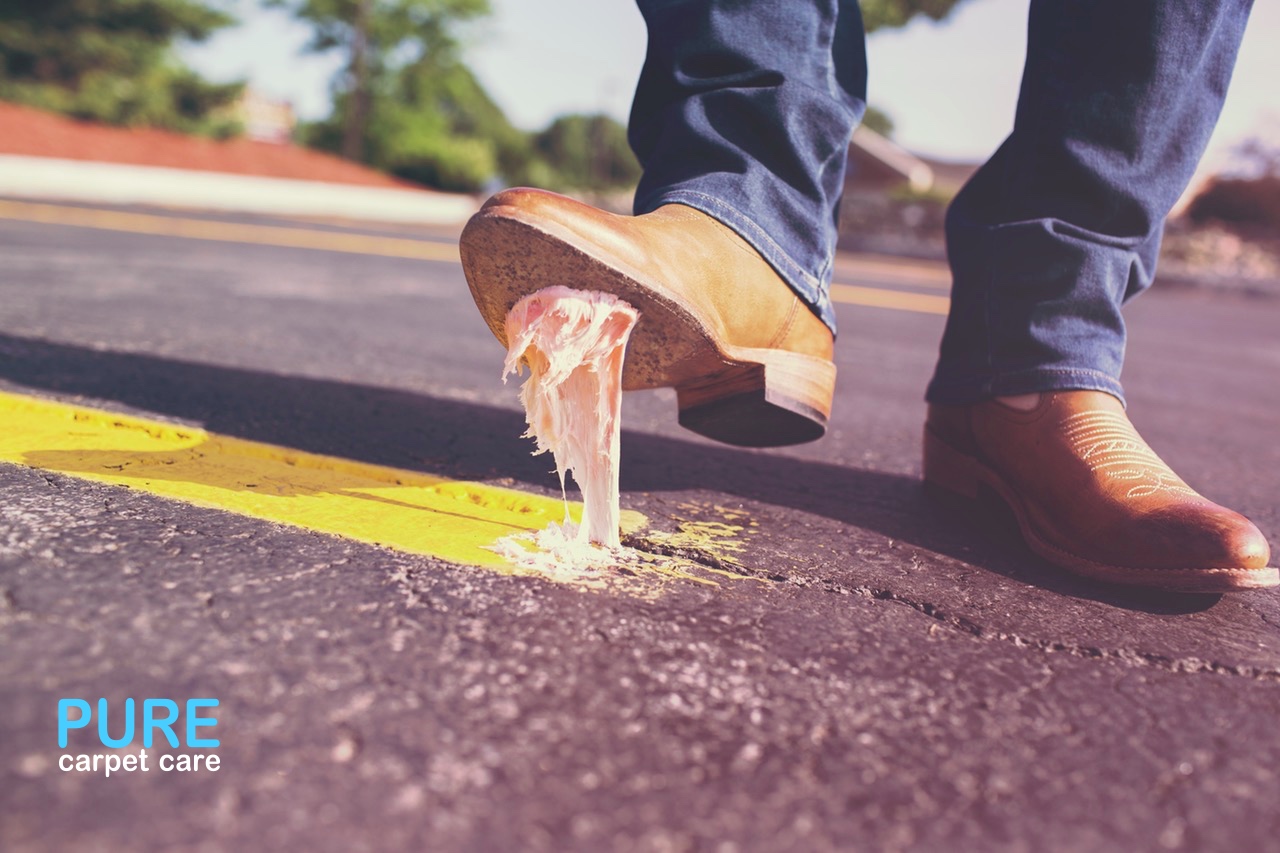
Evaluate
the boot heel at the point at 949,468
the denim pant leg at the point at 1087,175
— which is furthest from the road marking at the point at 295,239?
the denim pant leg at the point at 1087,175

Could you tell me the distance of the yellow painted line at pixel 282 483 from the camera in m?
1.15

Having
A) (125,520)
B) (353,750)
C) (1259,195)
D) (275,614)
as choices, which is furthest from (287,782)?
(1259,195)

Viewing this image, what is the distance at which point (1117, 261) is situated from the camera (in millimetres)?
1432

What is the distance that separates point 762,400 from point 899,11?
2307 millimetres

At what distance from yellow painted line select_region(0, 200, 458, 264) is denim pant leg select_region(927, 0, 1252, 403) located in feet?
19.8

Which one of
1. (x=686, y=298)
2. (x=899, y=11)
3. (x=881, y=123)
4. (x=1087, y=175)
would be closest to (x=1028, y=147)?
(x=1087, y=175)

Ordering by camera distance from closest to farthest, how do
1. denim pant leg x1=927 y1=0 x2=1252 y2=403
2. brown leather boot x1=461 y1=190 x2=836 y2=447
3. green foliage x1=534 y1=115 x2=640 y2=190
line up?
brown leather boot x1=461 y1=190 x2=836 y2=447, denim pant leg x1=927 y1=0 x2=1252 y2=403, green foliage x1=534 y1=115 x2=640 y2=190

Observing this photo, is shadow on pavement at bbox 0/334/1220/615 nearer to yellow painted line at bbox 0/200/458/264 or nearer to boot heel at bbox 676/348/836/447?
boot heel at bbox 676/348/836/447

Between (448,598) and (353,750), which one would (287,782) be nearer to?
(353,750)

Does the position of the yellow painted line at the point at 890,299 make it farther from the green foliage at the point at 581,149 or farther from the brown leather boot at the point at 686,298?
the green foliage at the point at 581,149

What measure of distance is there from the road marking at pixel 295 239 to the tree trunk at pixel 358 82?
86.7 ft

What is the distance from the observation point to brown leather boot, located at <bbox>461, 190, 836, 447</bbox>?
1.05m

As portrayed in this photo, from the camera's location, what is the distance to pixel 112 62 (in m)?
22.0

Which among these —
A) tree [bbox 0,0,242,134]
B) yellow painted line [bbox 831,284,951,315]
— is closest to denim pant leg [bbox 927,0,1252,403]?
yellow painted line [bbox 831,284,951,315]
